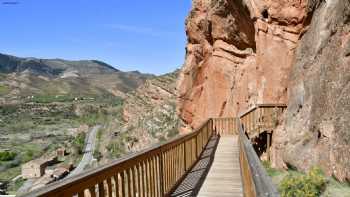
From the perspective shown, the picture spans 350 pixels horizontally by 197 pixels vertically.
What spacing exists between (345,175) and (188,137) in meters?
4.30

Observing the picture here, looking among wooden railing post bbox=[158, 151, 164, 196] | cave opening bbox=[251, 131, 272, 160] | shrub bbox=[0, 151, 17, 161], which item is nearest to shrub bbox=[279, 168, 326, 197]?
wooden railing post bbox=[158, 151, 164, 196]

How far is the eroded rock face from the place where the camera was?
18.2 meters

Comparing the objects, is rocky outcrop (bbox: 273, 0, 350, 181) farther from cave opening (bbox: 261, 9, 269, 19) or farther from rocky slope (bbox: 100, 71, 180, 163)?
rocky slope (bbox: 100, 71, 180, 163)

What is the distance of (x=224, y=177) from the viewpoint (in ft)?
30.2

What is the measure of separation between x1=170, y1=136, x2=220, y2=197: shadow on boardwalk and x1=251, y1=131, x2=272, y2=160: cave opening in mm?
4872

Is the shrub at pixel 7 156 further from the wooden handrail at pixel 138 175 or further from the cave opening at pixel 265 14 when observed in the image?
the wooden handrail at pixel 138 175

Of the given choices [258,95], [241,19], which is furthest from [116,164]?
[241,19]

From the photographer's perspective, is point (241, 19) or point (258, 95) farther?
point (241, 19)

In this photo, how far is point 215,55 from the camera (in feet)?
85.3

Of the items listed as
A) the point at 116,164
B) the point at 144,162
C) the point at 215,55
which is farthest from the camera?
the point at 215,55

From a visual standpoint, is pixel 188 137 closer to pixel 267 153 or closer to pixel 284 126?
pixel 284 126

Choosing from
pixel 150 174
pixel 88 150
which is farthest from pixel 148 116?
pixel 150 174

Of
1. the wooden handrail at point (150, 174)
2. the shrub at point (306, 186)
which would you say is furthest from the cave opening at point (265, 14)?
the shrub at point (306, 186)

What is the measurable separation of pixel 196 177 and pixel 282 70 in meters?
10.8
